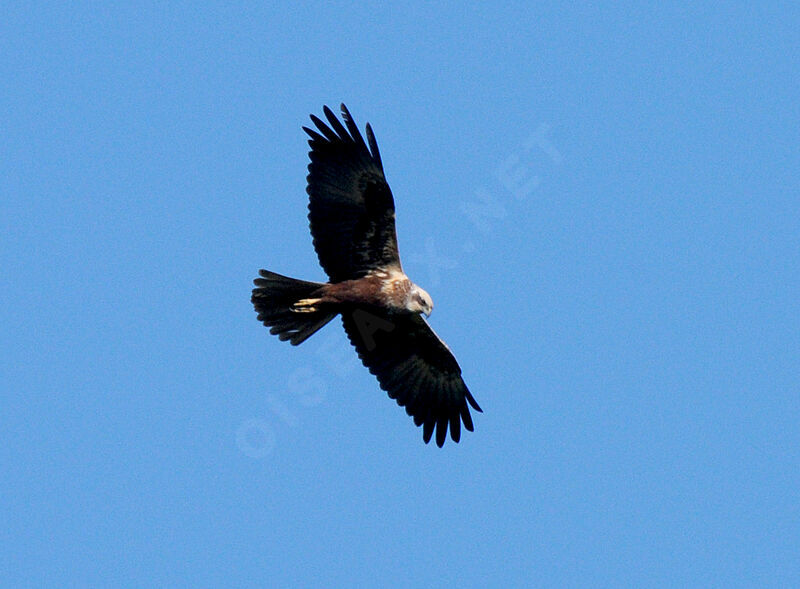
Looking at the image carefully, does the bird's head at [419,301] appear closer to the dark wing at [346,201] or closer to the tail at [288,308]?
the dark wing at [346,201]

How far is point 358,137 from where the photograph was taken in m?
13.9

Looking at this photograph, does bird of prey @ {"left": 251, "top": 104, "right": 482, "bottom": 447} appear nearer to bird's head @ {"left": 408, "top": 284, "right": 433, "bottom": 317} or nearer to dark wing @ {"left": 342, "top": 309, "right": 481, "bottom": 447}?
bird's head @ {"left": 408, "top": 284, "right": 433, "bottom": 317}

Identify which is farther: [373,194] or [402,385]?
[402,385]

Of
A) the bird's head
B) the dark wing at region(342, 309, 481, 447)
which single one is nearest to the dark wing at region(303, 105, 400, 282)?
the bird's head

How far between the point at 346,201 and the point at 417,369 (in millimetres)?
2317

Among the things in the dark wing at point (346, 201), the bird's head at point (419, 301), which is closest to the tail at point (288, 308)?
the dark wing at point (346, 201)

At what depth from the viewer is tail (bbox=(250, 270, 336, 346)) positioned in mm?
14016

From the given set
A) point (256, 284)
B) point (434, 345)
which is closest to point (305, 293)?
point (256, 284)

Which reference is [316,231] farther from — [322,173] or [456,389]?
[456,389]

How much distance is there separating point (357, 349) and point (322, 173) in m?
2.14

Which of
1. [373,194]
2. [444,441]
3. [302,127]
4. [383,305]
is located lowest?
[444,441]

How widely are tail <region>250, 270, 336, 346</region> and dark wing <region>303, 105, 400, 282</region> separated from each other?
403 millimetres

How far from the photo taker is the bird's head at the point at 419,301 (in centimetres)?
1413

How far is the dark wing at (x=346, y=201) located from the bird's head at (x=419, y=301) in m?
0.36
